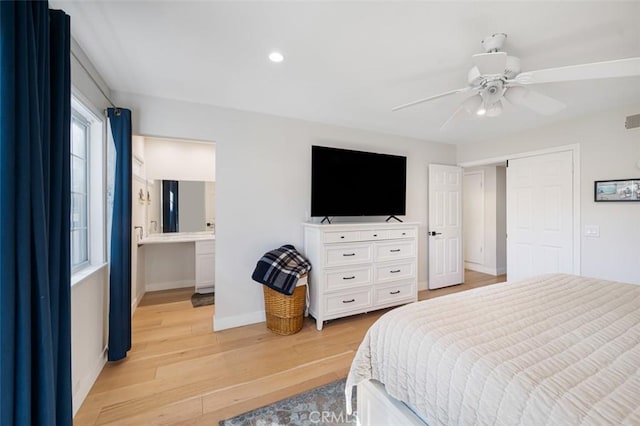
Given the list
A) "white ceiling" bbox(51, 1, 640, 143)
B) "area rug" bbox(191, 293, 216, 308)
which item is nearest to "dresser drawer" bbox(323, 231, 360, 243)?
"white ceiling" bbox(51, 1, 640, 143)

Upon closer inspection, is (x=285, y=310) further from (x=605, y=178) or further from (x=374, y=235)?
(x=605, y=178)

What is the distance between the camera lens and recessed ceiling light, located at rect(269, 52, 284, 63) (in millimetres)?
1871

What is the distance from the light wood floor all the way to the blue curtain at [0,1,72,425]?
70 cm

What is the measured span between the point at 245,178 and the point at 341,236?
1247 millimetres

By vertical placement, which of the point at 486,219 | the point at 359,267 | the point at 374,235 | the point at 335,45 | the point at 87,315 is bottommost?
the point at 87,315

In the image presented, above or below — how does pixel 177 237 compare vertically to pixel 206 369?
above

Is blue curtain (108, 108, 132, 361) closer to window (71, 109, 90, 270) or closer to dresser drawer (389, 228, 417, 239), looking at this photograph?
window (71, 109, 90, 270)

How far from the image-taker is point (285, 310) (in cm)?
276

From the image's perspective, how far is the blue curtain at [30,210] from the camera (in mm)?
918

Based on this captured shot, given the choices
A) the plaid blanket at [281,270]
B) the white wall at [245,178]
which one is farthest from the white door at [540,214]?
the plaid blanket at [281,270]

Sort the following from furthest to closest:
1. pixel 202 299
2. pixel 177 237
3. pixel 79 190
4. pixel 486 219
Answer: pixel 486 219
pixel 177 237
pixel 202 299
pixel 79 190

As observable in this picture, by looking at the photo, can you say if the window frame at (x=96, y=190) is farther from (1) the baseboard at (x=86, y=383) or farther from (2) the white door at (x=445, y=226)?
(2) the white door at (x=445, y=226)

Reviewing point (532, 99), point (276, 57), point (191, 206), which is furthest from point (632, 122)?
point (191, 206)

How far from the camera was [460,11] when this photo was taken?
1449 mm
